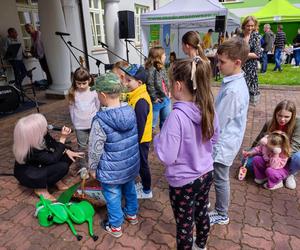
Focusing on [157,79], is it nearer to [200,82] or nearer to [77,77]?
[77,77]

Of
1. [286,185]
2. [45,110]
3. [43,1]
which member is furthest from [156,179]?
[43,1]

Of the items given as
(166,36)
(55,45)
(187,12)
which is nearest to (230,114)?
(55,45)

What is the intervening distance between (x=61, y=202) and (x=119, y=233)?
756 mm

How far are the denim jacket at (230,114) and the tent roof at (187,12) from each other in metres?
7.43

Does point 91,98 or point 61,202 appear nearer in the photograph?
point 61,202

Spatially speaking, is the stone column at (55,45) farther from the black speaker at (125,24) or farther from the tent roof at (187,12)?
the tent roof at (187,12)

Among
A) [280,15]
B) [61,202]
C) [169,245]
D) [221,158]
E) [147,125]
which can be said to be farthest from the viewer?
[280,15]

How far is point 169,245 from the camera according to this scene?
2346 millimetres

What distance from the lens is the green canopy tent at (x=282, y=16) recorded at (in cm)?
1525

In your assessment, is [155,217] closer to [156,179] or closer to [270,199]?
[156,179]

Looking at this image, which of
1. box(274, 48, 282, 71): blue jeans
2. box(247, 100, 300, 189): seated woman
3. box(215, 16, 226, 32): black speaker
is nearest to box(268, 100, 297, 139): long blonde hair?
box(247, 100, 300, 189): seated woman

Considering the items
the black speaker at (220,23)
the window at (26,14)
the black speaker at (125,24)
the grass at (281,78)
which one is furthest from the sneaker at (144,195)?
the window at (26,14)

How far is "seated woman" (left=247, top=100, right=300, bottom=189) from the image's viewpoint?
9.98 feet

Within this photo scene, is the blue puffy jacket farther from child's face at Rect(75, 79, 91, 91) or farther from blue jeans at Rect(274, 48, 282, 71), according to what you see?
blue jeans at Rect(274, 48, 282, 71)
